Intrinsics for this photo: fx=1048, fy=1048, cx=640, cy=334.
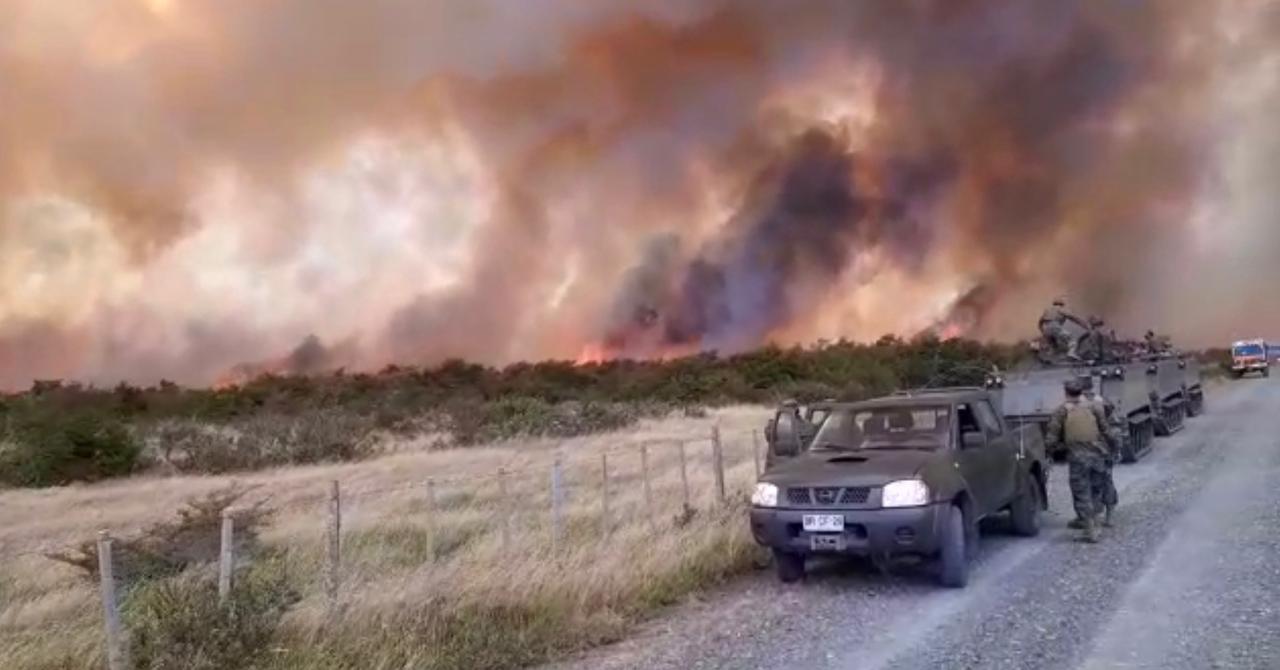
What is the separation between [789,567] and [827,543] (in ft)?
2.55

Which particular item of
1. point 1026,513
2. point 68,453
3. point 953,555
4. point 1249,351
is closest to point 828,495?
point 953,555

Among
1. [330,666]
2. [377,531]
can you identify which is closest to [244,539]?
[377,531]

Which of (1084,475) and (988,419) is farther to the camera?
(1084,475)

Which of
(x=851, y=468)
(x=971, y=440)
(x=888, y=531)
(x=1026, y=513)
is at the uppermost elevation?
(x=971, y=440)

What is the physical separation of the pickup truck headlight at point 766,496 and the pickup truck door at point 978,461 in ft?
5.65

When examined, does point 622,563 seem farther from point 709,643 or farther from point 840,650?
point 840,650

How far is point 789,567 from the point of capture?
376 inches

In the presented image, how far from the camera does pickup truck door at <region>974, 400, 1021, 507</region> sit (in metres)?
10.5

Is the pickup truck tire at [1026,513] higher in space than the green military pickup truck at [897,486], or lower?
lower

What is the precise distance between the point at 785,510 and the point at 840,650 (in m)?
2.02

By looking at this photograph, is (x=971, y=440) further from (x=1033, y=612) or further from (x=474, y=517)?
(x=474, y=517)

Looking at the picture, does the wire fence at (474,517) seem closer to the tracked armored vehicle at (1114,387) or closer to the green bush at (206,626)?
the green bush at (206,626)

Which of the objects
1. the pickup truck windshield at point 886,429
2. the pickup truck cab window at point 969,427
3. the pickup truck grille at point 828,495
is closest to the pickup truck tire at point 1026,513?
the pickup truck cab window at point 969,427

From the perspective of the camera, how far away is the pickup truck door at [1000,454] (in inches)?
412
